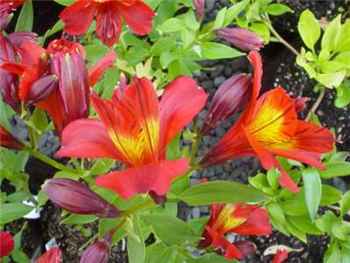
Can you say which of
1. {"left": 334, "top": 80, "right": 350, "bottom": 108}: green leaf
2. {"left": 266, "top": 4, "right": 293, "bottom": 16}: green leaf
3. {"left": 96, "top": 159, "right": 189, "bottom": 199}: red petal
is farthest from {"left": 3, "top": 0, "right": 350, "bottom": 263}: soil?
{"left": 96, "top": 159, "right": 189, "bottom": 199}: red petal

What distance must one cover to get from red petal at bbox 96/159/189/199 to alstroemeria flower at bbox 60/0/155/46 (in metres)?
0.27

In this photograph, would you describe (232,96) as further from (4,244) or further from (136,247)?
(4,244)

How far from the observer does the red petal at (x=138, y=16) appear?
0.81m

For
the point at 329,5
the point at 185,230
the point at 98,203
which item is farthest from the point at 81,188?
the point at 329,5

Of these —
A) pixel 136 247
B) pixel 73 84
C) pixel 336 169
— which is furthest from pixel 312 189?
pixel 73 84

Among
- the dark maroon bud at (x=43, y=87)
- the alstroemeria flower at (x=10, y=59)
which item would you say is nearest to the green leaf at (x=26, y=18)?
the alstroemeria flower at (x=10, y=59)

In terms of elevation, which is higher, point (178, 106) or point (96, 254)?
point (178, 106)

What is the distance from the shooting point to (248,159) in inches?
64.0

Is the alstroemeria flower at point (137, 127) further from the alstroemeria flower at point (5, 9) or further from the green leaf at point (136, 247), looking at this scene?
the alstroemeria flower at point (5, 9)

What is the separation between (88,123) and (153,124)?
5 centimetres

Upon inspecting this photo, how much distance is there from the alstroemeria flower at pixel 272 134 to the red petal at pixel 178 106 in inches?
2.0

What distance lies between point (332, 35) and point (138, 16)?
1.26 ft

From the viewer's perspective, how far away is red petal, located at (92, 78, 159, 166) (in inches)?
23.9

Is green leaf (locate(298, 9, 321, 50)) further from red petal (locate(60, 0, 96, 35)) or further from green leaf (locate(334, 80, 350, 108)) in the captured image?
red petal (locate(60, 0, 96, 35))
